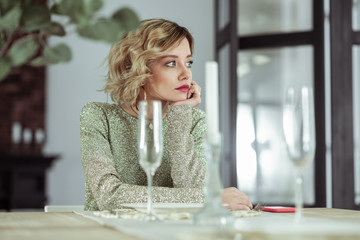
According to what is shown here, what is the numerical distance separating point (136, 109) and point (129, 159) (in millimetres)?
217

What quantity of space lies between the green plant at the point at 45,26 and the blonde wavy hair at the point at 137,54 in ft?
4.60

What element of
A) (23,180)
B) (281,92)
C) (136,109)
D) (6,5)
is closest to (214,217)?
(6,5)

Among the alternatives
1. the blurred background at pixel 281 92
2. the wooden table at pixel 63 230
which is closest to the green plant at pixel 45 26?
the wooden table at pixel 63 230

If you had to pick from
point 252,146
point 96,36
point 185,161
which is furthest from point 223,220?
point 252,146

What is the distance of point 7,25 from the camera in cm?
45

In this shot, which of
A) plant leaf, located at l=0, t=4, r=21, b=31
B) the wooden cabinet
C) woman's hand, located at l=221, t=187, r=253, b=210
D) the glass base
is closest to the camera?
plant leaf, located at l=0, t=4, r=21, b=31

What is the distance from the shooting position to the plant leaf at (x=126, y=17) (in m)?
0.49

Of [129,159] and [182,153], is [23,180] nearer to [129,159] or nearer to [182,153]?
[129,159]

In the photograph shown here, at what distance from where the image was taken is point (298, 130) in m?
0.93

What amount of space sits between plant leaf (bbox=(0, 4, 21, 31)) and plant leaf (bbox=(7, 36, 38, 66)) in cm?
2

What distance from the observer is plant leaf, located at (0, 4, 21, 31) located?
0.45 m

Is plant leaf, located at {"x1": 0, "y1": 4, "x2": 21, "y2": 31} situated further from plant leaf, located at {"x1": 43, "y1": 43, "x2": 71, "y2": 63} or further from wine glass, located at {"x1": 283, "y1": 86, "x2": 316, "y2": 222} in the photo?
wine glass, located at {"x1": 283, "y1": 86, "x2": 316, "y2": 222}

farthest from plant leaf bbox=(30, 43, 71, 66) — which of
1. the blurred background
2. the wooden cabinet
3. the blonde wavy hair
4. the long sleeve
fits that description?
the wooden cabinet

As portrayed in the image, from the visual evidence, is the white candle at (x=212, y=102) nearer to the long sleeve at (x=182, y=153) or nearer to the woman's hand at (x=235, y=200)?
the woman's hand at (x=235, y=200)
